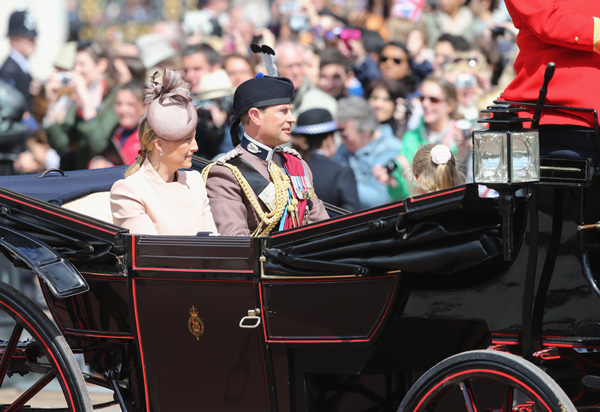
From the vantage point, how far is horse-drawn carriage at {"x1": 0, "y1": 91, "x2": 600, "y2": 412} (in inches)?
114

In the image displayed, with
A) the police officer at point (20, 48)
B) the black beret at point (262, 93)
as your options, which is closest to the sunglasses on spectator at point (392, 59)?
the police officer at point (20, 48)

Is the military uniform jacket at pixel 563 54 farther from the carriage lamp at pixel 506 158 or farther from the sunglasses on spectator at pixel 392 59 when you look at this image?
the sunglasses on spectator at pixel 392 59

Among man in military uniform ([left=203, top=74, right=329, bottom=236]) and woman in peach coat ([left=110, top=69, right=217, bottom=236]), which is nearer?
woman in peach coat ([left=110, top=69, right=217, bottom=236])

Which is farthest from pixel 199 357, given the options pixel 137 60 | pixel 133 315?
pixel 137 60

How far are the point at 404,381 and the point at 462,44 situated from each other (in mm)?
4171

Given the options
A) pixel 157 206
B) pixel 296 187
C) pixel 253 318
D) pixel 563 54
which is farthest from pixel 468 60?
pixel 253 318

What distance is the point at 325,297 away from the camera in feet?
10.8

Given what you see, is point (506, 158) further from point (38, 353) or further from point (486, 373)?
point (38, 353)

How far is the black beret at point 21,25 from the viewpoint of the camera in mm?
9109

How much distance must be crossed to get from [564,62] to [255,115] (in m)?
1.44

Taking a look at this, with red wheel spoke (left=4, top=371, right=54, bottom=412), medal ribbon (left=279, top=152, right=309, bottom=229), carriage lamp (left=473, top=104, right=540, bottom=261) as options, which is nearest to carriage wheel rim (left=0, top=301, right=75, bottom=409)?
red wheel spoke (left=4, top=371, right=54, bottom=412)

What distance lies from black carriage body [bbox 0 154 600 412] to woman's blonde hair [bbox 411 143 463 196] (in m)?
0.70

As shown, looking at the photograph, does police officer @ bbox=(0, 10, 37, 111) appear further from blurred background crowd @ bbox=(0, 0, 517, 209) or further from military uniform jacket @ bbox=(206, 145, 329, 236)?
military uniform jacket @ bbox=(206, 145, 329, 236)

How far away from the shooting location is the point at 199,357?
350 centimetres
